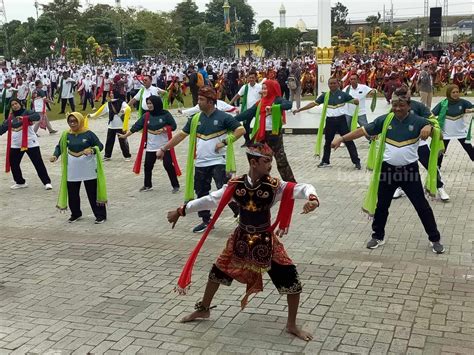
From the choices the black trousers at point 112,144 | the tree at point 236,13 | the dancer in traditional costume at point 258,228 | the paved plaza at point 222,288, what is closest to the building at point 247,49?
the tree at point 236,13

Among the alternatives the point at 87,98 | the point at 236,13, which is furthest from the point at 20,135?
the point at 236,13

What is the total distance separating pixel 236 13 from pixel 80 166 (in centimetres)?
9814

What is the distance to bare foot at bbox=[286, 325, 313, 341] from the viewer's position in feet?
15.4

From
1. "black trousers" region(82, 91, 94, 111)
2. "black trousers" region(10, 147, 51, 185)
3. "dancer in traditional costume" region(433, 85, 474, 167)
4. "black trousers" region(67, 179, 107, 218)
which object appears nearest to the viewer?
"black trousers" region(67, 179, 107, 218)

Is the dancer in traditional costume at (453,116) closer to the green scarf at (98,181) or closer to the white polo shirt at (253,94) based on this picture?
the white polo shirt at (253,94)

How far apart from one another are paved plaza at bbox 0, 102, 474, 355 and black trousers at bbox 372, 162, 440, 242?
0.32m

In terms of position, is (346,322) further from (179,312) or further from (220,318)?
(179,312)

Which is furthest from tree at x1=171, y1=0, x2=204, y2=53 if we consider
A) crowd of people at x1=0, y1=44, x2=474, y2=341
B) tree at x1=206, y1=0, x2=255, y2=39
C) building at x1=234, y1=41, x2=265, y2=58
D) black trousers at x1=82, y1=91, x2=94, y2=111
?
crowd of people at x1=0, y1=44, x2=474, y2=341

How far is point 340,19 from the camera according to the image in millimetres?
97938

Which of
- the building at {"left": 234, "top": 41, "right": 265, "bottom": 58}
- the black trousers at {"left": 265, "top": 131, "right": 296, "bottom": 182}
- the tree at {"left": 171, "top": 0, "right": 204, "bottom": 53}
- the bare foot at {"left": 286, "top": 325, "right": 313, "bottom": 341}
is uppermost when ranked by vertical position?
the tree at {"left": 171, "top": 0, "right": 204, "bottom": 53}

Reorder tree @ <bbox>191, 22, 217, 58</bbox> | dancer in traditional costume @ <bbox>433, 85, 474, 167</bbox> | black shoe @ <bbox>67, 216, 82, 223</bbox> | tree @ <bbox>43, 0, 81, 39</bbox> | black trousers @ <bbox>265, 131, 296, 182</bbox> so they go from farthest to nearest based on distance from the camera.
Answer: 1. tree @ <bbox>43, 0, 81, 39</bbox>
2. tree @ <bbox>191, 22, 217, 58</bbox>
3. black trousers @ <bbox>265, 131, 296, 182</bbox>
4. dancer in traditional costume @ <bbox>433, 85, 474, 167</bbox>
5. black shoe @ <bbox>67, 216, 82, 223</bbox>

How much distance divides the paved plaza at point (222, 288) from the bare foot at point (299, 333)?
0.08 meters

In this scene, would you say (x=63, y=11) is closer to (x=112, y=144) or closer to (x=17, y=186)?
(x=112, y=144)

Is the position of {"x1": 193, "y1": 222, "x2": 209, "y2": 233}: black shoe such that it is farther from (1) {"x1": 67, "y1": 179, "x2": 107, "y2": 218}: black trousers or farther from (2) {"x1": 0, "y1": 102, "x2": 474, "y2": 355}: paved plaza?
(1) {"x1": 67, "y1": 179, "x2": 107, "y2": 218}: black trousers
